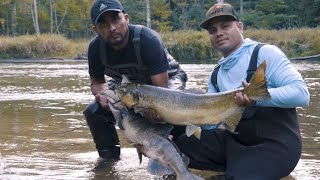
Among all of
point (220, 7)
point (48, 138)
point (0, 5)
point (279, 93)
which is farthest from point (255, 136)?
point (0, 5)

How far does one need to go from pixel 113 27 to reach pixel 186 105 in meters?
1.14

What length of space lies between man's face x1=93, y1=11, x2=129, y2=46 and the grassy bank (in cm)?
2442

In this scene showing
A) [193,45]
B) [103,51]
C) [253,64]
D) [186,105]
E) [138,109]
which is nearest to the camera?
[186,105]

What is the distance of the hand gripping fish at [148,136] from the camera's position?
458 centimetres

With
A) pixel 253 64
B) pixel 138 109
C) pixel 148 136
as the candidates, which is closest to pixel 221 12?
pixel 253 64

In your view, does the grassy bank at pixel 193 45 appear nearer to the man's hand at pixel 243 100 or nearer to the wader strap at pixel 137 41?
the wader strap at pixel 137 41

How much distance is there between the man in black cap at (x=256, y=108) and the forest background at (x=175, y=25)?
26076 millimetres

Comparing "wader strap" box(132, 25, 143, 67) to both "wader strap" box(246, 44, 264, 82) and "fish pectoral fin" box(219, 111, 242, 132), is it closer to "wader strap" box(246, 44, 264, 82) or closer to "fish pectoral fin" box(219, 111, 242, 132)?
"wader strap" box(246, 44, 264, 82)

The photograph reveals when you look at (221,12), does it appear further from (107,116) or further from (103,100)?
(107,116)

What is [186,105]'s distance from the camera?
4371 millimetres

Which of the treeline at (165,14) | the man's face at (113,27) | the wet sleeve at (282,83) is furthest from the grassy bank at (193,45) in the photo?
the wet sleeve at (282,83)

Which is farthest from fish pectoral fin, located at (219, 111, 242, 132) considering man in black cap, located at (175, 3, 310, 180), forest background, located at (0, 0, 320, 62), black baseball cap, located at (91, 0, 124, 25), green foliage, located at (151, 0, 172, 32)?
green foliage, located at (151, 0, 172, 32)

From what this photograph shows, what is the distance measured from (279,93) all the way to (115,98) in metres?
1.36

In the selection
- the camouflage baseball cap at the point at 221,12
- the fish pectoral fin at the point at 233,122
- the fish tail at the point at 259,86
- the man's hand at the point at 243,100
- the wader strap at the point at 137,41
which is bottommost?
the fish pectoral fin at the point at 233,122
